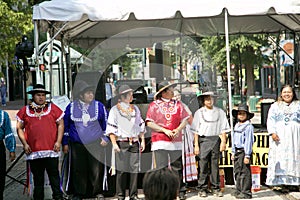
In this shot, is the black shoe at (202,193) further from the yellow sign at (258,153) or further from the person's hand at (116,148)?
the person's hand at (116,148)

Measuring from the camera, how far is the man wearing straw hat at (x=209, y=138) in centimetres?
847

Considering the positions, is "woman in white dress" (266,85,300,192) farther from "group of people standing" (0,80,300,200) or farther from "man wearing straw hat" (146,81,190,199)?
"man wearing straw hat" (146,81,190,199)

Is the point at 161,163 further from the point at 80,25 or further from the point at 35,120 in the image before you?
the point at 80,25

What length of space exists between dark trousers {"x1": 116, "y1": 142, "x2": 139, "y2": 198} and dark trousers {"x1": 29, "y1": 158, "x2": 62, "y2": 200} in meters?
0.93

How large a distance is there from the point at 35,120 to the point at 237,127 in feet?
9.90

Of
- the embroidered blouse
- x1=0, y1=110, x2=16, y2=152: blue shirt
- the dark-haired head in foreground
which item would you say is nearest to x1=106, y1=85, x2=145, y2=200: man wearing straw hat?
the embroidered blouse

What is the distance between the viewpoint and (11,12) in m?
15.4

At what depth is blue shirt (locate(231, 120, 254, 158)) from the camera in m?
8.30

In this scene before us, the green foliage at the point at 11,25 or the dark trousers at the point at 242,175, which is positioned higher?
the green foliage at the point at 11,25

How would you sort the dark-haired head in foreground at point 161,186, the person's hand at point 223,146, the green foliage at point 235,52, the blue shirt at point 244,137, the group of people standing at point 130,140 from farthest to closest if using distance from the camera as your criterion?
1. the green foliage at point 235,52
2. the person's hand at point 223,146
3. the blue shirt at point 244,137
4. the group of people standing at point 130,140
5. the dark-haired head in foreground at point 161,186

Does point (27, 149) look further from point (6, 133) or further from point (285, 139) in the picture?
point (285, 139)

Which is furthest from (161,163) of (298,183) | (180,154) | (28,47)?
(28,47)

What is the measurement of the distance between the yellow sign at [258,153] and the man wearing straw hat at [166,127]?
1.35 m

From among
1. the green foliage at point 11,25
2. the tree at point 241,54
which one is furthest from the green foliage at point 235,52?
the green foliage at point 11,25
